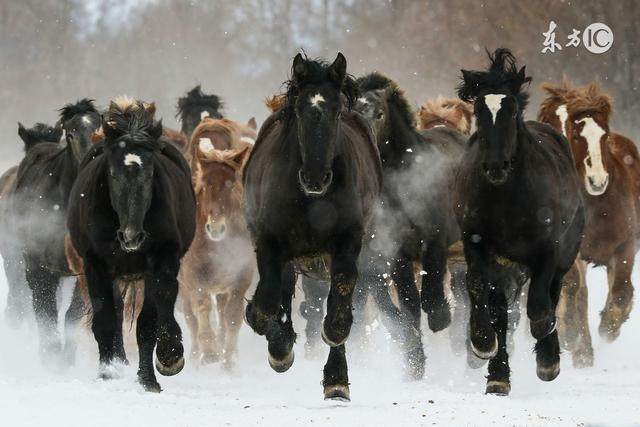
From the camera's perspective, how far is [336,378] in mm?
8844

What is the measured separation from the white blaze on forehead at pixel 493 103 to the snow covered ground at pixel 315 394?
2.07 meters

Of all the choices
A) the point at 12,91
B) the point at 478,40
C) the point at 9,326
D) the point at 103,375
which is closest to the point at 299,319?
the point at 9,326

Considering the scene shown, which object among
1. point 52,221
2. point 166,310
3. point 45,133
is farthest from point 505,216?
point 45,133

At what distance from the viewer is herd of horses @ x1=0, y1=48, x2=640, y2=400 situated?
8906 mm

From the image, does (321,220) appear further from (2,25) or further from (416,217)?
(2,25)

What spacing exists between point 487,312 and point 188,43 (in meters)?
35.7

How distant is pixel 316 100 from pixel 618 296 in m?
5.26

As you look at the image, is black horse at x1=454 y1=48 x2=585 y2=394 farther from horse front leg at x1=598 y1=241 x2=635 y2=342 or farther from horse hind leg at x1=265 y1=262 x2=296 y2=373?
horse front leg at x1=598 y1=241 x2=635 y2=342

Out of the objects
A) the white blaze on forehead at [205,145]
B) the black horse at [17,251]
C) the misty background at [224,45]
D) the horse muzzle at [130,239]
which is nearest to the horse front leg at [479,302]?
the horse muzzle at [130,239]

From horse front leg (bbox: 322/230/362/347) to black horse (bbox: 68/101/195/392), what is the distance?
1.45m

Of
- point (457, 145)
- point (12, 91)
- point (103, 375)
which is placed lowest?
point (103, 375)

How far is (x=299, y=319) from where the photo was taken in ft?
51.3

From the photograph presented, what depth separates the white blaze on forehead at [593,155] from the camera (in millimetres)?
12180

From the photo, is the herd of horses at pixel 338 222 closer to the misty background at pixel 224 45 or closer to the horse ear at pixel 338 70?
the horse ear at pixel 338 70
